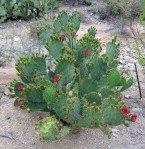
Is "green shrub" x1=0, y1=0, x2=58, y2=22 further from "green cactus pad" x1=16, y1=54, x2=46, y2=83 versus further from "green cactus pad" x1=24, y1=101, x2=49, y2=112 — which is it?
"green cactus pad" x1=24, y1=101, x2=49, y2=112

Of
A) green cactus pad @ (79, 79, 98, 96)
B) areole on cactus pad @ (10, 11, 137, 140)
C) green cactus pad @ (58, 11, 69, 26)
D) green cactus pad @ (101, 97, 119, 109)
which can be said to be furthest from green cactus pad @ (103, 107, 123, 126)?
green cactus pad @ (58, 11, 69, 26)

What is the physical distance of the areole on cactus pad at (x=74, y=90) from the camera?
3340mm

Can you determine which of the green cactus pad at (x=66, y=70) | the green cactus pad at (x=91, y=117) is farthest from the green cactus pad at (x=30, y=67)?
the green cactus pad at (x=91, y=117)

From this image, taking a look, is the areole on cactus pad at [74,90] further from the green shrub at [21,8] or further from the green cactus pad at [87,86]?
the green shrub at [21,8]

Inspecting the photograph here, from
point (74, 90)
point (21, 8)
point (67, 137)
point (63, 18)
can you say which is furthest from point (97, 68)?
point (21, 8)

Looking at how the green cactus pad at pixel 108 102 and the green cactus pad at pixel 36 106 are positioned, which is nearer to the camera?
the green cactus pad at pixel 108 102

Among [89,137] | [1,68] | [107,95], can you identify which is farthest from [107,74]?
[1,68]

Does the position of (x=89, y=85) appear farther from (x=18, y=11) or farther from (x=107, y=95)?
(x=18, y=11)

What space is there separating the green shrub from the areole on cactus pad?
310 cm

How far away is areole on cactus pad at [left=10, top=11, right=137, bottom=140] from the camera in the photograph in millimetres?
3340

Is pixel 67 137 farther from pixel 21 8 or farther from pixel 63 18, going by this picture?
pixel 21 8

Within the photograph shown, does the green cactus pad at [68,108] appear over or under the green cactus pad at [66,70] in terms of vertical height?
under

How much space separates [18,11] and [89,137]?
12.5 ft

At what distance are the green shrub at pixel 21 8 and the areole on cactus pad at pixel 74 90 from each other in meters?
3.10
